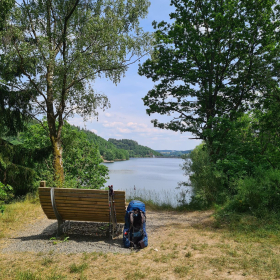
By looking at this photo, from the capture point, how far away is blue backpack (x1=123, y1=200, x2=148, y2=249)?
13.2 feet

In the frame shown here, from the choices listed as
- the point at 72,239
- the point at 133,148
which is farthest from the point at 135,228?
the point at 133,148

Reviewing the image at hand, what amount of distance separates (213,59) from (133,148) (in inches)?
4443

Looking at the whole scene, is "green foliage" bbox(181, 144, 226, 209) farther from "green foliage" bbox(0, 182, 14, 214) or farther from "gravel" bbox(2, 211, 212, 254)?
"green foliage" bbox(0, 182, 14, 214)

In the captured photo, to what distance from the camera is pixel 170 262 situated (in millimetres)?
3295

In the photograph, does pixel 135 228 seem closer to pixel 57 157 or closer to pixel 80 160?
pixel 57 157

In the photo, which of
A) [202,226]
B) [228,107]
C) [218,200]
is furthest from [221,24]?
[202,226]

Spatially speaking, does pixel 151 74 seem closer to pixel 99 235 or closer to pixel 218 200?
pixel 218 200

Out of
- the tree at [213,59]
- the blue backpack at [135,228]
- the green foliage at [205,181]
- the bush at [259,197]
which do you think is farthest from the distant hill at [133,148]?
the blue backpack at [135,228]

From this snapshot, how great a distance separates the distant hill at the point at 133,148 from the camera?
117938mm

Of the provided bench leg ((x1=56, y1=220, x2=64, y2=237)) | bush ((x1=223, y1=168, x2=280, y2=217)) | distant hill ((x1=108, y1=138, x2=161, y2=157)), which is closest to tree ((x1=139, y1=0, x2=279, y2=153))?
bush ((x1=223, y1=168, x2=280, y2=217))

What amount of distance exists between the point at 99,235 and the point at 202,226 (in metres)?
2.23

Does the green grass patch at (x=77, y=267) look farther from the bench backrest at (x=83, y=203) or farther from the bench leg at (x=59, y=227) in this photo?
the bench leg at (x=59, y=227)

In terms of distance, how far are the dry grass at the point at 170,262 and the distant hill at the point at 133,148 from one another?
364ft

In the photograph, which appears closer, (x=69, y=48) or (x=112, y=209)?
(x=112, y=209)
